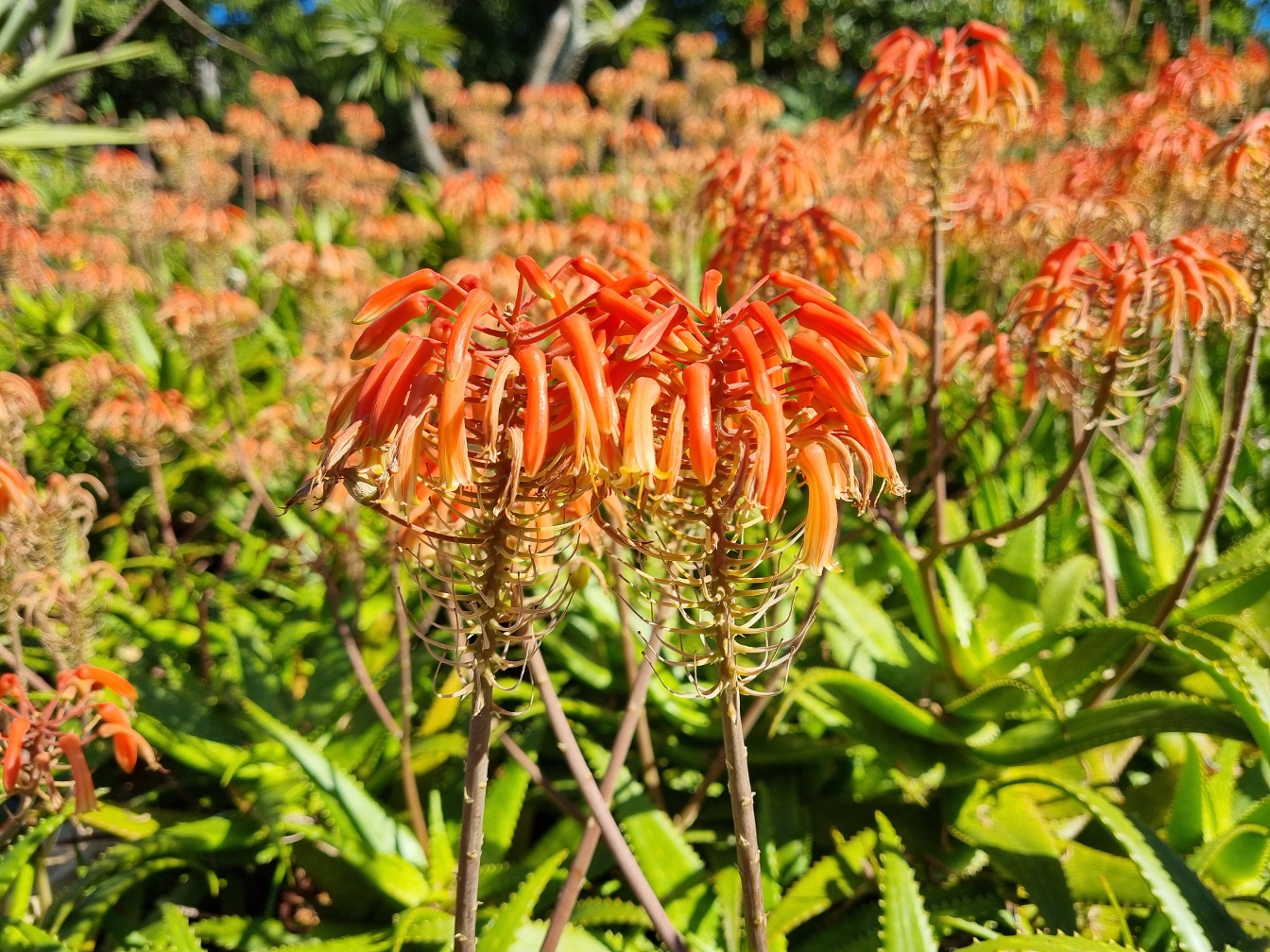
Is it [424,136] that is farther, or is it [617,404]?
[424,136]

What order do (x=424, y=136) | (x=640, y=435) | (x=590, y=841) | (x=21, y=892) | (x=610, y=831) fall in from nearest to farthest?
(x=640, y=435)
(x=610, y=831)
(x=590, y=841)
(x=21, y=892)
(x=424, y=136)

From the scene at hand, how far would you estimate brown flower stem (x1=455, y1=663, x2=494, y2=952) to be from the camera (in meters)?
1.05

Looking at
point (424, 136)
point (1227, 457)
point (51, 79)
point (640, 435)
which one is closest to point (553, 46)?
point (424, 136)

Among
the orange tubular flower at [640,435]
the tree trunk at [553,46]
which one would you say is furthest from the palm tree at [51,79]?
the tree trunk at [553,46]

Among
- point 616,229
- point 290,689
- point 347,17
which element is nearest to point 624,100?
point 616,229

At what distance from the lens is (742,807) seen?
42.6 inches

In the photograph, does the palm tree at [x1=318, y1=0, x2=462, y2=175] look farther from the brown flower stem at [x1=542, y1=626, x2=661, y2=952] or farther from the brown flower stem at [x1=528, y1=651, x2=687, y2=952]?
the brown flower stem at [x1=528, y1=651, x2=687, y2=952]

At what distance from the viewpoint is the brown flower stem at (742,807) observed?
1.03m

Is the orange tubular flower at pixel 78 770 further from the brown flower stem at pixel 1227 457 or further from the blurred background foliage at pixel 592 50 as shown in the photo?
the blurred background foliage at pixel 592 50

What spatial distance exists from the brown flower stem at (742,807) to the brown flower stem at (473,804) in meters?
0.30

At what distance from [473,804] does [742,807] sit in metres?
0.35

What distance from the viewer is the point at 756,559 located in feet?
3.07

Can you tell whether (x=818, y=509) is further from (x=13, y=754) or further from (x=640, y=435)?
(x=13, y=754)

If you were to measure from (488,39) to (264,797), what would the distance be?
2479 centimetres
